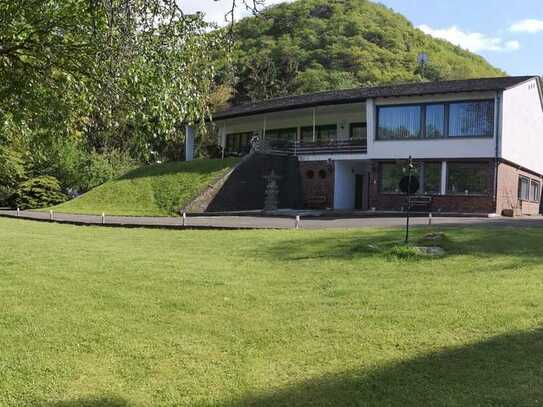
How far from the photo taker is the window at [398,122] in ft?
94.4

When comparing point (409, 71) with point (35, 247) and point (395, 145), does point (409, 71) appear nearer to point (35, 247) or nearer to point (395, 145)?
point (395, 145)

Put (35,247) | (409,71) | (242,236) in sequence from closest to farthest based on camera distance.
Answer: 1. (35,247)
2. (242,236)
3. (409,71)

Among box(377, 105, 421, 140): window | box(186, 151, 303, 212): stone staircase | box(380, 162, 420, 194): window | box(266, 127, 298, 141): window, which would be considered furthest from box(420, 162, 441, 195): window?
box(266, 127, 298, 141): window

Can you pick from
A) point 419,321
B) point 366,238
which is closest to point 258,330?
point 419,321

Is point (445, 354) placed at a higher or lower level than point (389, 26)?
lower

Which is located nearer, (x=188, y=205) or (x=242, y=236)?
(x=242, y=236)

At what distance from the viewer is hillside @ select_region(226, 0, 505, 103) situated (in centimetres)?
6066

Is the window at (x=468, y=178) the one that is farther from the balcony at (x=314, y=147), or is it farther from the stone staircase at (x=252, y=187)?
the stone staircase at (x=252, y=187)

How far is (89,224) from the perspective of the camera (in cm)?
2388

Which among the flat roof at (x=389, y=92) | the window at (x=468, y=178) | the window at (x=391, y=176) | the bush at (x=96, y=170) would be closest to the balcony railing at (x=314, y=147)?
the window at (x=391, y=176)

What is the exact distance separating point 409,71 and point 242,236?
5862 cm

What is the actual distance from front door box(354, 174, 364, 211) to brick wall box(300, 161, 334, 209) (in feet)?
5.56

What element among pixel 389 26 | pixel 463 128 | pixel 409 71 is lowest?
pixel 463 128

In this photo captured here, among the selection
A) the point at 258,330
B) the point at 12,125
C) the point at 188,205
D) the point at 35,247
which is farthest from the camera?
the point at 188,205
